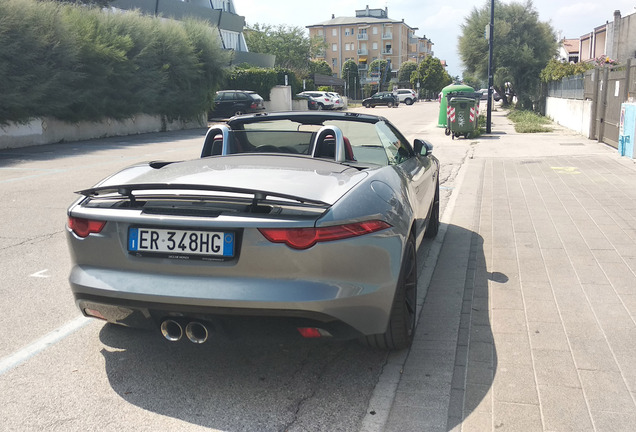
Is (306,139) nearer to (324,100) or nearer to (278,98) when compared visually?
(278,98)

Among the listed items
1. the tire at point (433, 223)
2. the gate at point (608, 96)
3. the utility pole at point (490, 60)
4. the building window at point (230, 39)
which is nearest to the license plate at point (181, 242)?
the tire at point (433, 223)

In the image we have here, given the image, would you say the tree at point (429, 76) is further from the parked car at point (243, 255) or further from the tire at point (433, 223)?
the parked car at point (243, 255)

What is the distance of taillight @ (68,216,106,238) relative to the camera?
3.12m

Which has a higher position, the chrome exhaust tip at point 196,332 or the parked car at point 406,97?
the parked car at point 406,97

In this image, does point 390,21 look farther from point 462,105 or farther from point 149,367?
point 149,367

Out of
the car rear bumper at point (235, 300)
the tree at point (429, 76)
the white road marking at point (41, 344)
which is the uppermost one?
the tree at point (429, 76)

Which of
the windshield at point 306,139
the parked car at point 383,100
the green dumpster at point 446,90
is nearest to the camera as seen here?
the windshield at point 306,139

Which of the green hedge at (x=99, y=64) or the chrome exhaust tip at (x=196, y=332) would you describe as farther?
the green hedge at (x=99, y=64)

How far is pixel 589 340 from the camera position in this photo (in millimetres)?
3732

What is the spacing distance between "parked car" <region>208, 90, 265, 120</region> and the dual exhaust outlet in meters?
29.5

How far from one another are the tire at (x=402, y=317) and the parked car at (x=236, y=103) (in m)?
29.0

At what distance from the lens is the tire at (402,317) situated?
336cm

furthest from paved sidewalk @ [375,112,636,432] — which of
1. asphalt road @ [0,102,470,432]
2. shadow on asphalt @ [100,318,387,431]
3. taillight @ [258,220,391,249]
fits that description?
taillight @ [258,220,391,249]

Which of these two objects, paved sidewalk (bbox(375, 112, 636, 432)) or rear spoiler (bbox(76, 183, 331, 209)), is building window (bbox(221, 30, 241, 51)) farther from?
rear spoiler (bbox(76, 183, 331, 209))
